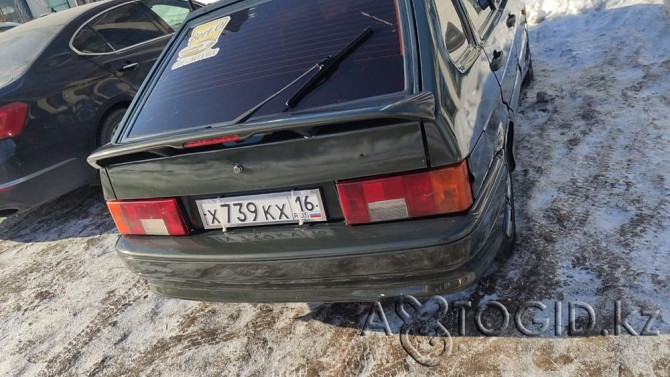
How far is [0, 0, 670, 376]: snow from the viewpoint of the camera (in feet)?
7.09

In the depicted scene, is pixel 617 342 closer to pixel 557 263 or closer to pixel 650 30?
pixel 557 263

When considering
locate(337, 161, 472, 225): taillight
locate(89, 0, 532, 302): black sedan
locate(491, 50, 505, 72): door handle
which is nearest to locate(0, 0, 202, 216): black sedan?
locate(89, 0, 532, 302): black sedan

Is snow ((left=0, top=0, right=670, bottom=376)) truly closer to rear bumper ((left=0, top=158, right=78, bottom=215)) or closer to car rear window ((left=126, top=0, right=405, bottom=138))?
rear bumper ((left=0, top=158, right=78, bottom=215))

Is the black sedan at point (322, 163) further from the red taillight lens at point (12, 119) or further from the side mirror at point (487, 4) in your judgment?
the red taillight lens at point (12, 119)

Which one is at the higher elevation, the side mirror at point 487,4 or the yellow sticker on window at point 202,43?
the yellow sticker on window at point 202,43

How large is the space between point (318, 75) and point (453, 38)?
0.68 metres

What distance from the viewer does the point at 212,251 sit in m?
2.17

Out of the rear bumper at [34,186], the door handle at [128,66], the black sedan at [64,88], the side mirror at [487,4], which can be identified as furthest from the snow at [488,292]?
the door handle at [128,66]

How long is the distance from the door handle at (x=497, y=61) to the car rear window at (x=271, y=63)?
76 cm

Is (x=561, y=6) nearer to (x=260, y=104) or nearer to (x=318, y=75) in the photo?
(x=318, y=75)

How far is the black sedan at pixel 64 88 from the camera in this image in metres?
3.78

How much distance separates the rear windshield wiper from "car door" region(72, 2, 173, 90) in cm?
314

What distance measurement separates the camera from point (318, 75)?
6.80ft

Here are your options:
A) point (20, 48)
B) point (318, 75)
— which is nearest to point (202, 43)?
point (318, 75)
